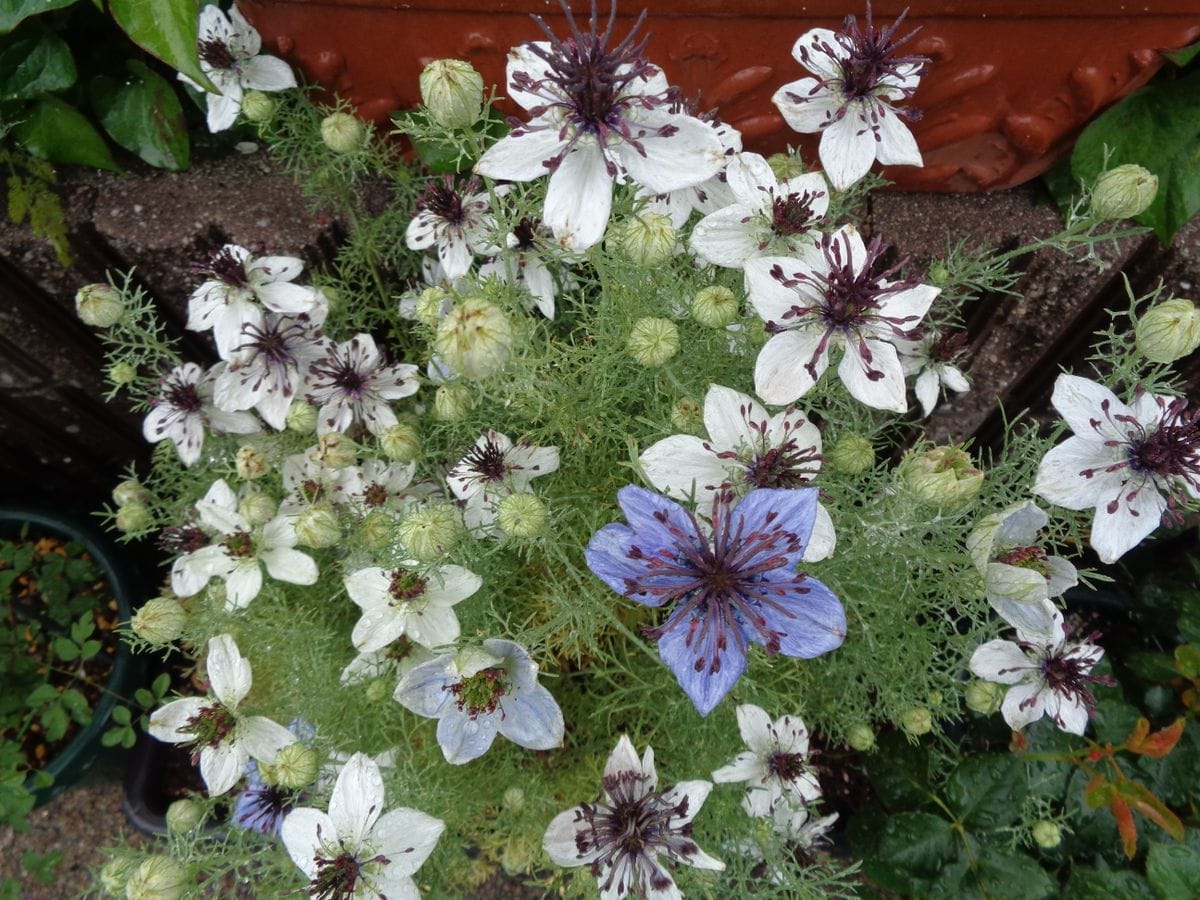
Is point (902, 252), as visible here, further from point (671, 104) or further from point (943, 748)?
point (943, 748)

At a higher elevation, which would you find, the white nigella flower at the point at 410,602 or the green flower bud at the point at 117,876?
the white nigella flower at the point at 410,602

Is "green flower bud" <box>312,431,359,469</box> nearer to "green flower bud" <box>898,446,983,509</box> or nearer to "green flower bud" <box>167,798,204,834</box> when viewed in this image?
"green flower bud" <box>167,798,204,834</box>

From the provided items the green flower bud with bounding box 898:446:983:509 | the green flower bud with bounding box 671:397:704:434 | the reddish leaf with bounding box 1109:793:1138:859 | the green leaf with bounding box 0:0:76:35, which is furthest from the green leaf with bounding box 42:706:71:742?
the reddish leaf with bounding box 1109:793:1138:859

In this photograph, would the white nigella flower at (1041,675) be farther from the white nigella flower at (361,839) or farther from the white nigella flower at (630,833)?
the white nigella flower at (361,839)

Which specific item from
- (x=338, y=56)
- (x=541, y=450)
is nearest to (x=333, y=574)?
(x=541, y=450)

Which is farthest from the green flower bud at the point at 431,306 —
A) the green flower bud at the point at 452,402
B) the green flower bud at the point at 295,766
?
the green flower bud at the point at 295,766

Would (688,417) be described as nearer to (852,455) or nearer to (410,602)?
(852,455)
